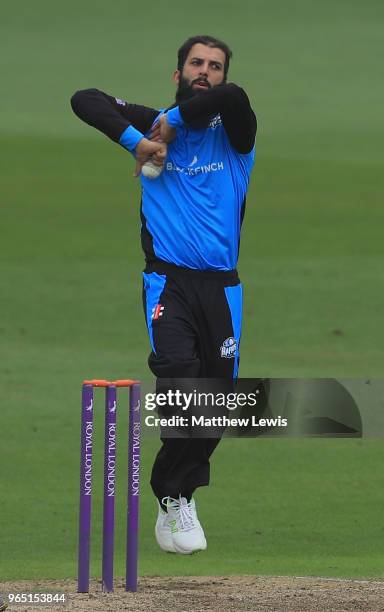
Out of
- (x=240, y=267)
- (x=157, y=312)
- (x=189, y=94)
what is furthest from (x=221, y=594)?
(x=240, y=267)

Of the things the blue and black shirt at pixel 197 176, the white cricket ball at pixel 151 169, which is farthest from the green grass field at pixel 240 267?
the white cricket ball at pixel 151 169

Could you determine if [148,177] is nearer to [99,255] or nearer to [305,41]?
[99,255]

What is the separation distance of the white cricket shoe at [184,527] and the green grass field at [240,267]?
1.12 m

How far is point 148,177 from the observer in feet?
25.0

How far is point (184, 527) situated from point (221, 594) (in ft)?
1.21

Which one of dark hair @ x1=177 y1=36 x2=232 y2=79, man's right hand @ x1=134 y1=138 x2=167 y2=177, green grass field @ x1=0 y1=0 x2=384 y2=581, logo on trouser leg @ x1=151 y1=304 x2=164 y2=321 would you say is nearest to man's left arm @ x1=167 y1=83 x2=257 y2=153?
man's right hand @ x1=134 y1=138 x2=167 y2=177

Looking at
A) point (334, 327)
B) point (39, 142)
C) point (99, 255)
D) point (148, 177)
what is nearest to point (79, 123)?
point (39, 142)

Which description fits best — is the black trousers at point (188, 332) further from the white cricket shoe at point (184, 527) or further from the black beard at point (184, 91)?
the black beard at point (184, 91)

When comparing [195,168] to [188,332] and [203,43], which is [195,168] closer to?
[203,43]

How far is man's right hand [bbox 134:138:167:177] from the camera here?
754 cm

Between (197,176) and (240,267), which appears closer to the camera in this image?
(197,176)

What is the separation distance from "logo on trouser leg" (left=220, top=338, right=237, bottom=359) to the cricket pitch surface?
1.09 m

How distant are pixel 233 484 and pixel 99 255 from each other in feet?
32.4

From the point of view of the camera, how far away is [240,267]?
64.5 ft
